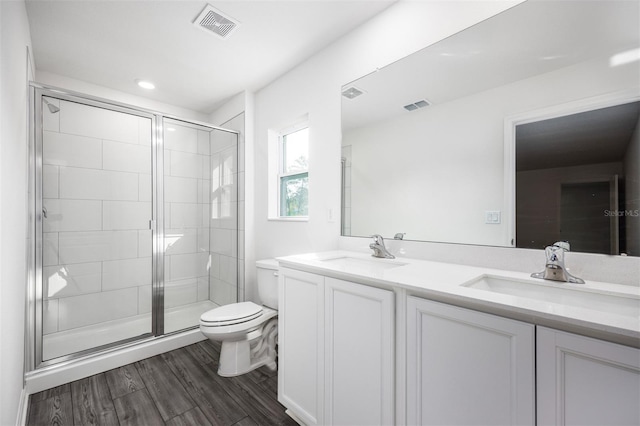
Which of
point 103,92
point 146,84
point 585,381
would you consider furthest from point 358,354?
point 103,92

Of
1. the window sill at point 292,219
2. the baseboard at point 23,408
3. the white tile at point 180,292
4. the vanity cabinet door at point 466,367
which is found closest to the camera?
the vanity cabinet door at point 466,367

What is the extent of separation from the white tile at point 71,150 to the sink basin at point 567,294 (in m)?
2.88

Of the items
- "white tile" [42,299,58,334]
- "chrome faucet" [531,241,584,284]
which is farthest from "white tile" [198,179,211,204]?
"chrome faucet" [531,241,584,284]

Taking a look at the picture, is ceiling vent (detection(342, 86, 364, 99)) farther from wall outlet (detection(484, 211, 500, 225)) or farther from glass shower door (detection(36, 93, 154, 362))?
glass shower door (detection(36, 93, 154, 362))

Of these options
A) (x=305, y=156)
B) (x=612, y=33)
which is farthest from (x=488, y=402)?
(x=305, y=156)

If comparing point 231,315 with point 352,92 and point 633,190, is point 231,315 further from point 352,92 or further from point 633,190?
point 633,190

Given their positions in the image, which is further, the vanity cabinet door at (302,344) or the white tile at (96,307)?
the white tile at (96,307)

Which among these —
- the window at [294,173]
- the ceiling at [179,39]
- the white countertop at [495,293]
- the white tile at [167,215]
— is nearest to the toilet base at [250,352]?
the white countertop at [495,293]

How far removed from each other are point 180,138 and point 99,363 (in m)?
1.97

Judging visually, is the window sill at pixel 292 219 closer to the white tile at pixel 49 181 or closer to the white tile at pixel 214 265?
A: the white tile at pixel 214 265

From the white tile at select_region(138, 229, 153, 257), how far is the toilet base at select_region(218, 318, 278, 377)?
46.6 inches

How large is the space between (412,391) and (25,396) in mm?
2335

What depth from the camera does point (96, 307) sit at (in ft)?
7.80

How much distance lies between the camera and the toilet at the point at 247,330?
1853 millimetres
